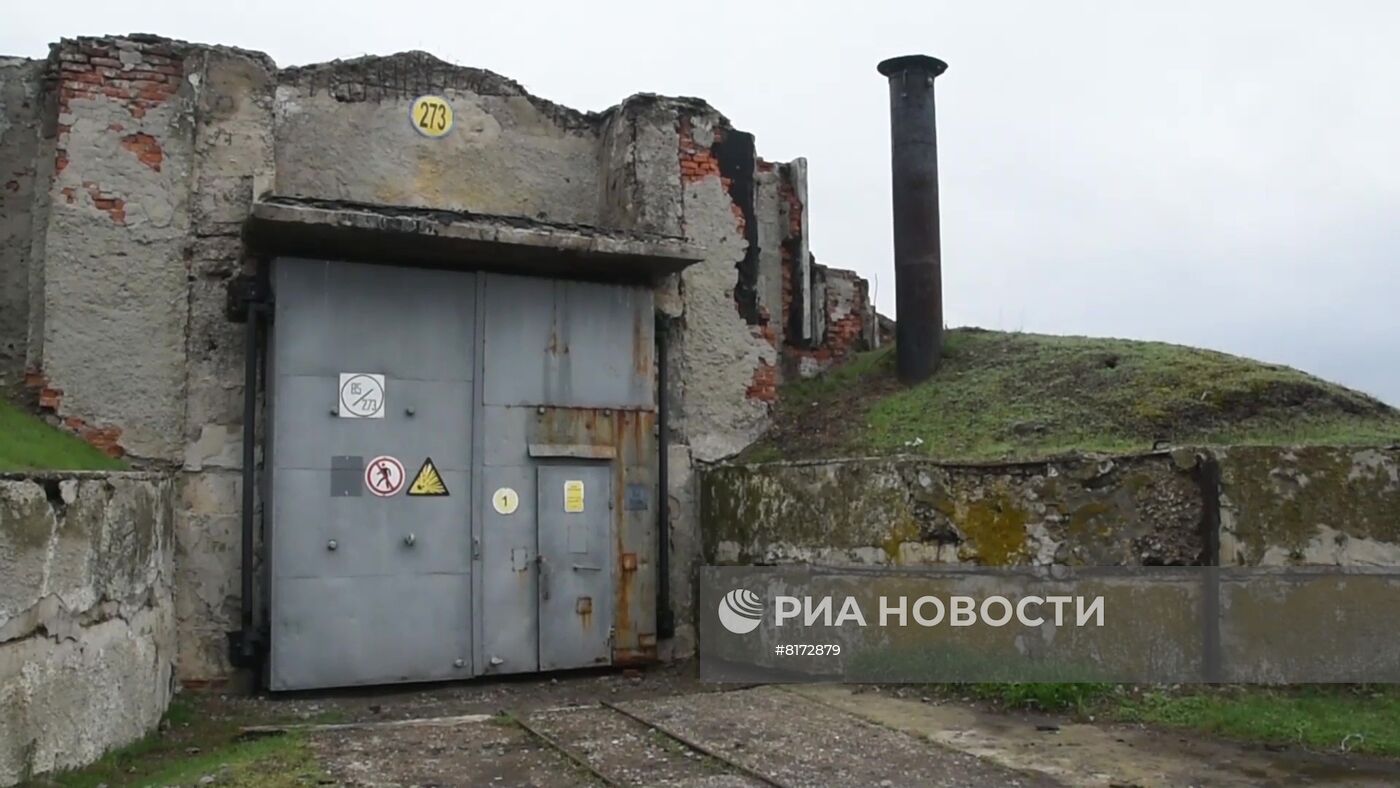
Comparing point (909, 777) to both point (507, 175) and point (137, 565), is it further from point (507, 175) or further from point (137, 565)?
point (507, 175)

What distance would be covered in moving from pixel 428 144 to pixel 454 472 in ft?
9.16

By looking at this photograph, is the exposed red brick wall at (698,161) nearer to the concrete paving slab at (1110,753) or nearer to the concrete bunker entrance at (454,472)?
the concrete bunker entrance at (454,472)

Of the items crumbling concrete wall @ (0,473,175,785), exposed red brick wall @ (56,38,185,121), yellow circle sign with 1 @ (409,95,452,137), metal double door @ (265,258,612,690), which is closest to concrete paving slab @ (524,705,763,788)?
metal double door @ (265,258,612,690)

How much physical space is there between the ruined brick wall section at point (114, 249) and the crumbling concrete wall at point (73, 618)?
1.59m

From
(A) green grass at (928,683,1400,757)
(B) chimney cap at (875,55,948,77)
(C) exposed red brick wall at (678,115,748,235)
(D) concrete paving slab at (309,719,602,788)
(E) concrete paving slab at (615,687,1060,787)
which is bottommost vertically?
(D) concrete paving slab at (309,719,602,788)

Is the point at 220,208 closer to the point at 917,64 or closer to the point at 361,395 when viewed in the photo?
the point at 361,395

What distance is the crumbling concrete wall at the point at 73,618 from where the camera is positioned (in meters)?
4.89

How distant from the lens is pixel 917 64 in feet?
34.4

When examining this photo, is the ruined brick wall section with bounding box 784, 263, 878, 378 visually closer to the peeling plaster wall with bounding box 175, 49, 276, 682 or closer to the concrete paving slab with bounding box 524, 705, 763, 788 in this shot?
the concrete paving slab with bounding box 524, 705, 763, 788

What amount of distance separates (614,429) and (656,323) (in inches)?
39.1

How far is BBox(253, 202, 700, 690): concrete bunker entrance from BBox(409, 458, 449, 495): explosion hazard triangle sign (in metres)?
0.01

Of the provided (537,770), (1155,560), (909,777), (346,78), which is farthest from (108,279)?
(1155,560)

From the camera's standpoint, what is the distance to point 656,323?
9586 millimetres

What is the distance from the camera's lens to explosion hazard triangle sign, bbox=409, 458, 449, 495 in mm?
8445
